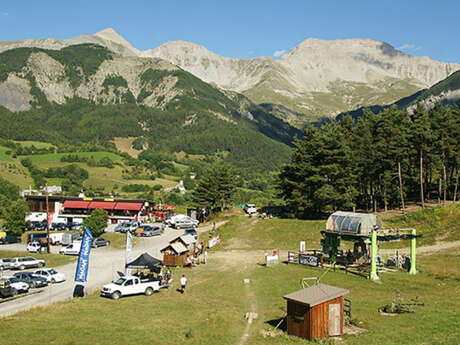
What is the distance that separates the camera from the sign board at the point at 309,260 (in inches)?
1768

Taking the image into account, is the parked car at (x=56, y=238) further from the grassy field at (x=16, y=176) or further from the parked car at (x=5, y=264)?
the grassy field at (x=16, y=176)

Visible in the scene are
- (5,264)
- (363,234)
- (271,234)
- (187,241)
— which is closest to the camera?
(363,234)

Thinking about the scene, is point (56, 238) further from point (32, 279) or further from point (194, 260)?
point (194, 260)

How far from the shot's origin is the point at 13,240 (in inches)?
3127

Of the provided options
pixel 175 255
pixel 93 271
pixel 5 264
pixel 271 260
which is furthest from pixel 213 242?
pixel 5 264

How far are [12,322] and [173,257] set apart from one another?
25.6 meters

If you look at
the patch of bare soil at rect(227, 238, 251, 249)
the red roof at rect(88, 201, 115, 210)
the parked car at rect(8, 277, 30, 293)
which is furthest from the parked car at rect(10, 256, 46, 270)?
the red roof at rect(88, 201, 115, 210)

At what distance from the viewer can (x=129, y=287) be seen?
1417 inches

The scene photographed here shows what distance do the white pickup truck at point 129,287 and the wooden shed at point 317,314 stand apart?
16607 millimetres

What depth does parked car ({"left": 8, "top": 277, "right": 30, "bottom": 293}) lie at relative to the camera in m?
39.8

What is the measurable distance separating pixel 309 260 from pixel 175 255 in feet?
51.9

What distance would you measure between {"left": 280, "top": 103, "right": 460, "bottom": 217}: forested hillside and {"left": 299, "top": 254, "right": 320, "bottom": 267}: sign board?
22.2 metres

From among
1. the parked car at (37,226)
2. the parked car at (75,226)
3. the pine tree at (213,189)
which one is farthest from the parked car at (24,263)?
the pine tree at (213,189)

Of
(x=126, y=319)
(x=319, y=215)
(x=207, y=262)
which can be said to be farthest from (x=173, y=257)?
(x=319, y=215)
